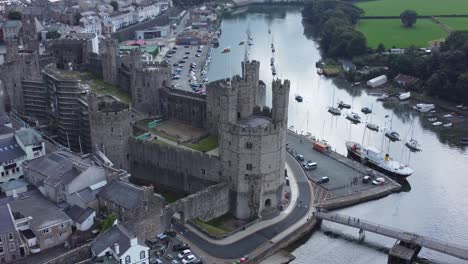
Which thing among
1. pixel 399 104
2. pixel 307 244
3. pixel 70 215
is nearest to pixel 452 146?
pixel 399 104

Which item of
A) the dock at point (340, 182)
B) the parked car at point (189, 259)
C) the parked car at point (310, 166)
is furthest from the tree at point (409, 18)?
the parked car at point (189, 259)

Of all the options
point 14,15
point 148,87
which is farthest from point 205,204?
point 14,15

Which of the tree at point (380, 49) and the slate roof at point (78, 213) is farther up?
the tree at point (380, 49)

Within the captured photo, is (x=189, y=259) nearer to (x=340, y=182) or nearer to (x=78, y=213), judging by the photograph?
(x=78, y=213)

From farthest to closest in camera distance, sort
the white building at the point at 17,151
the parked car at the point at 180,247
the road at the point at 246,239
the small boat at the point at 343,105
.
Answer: the small boat at the point at 343,105
the white building at the point at 17,151
the road at the point at 246,239
the parked car at the point at 180,247

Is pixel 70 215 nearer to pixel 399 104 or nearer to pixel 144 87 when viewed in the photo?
pixel 144 87

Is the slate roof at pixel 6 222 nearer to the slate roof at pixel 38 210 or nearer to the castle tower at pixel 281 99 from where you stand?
the slate roof at pixel 38 210

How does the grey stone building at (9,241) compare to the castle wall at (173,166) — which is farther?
the castle wall at (173,166)
